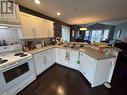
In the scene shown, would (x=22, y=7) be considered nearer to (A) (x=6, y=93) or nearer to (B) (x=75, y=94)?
(A) (x=6, y=93)

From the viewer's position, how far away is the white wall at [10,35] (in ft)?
5.75

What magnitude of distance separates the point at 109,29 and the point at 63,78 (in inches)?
372

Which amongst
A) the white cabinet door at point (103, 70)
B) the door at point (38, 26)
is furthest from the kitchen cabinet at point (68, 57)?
the door at point (38, 26)

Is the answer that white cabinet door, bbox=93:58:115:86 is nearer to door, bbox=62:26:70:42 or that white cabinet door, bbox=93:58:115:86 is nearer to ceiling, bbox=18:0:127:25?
ceiling, bbox=18:0:127:25

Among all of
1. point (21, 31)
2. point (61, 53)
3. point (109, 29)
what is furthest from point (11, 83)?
point (109, 29)

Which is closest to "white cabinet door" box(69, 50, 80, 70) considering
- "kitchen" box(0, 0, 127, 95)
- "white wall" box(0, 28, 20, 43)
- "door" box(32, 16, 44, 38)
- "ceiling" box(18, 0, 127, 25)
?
"kitchen" box(0, 0, 127, 95)

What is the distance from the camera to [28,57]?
1.76 meters

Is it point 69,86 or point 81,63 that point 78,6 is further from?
point 69,86

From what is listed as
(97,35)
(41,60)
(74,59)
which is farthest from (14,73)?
(97,35)

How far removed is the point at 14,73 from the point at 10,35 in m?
1.12

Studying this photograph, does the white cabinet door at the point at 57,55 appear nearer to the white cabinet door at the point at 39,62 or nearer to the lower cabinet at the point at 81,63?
the lower cabinet at the point at 81,63

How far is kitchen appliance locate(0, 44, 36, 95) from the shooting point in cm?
131

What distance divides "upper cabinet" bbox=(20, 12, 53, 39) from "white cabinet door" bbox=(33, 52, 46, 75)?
0.71 metres

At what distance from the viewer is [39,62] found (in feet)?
7.36
